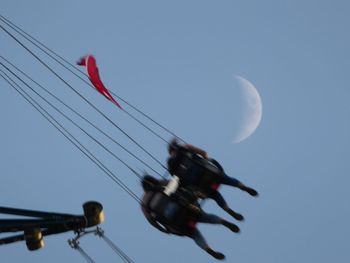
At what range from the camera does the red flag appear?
11.5 metres

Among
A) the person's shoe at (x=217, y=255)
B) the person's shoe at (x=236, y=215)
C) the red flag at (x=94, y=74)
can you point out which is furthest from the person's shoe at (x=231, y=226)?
the red flag at (x=94, y=74)

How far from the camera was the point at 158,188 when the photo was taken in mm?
11398

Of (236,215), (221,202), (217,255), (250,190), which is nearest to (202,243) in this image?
(217,255)

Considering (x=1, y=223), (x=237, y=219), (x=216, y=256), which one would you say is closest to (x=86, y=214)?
(x=1, y=223)

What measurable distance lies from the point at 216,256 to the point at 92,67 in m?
5.01

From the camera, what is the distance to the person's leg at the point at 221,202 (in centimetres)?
1199

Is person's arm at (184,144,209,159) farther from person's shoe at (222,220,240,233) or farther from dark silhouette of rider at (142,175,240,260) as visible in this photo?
person's shoe at (222,220,240,233)

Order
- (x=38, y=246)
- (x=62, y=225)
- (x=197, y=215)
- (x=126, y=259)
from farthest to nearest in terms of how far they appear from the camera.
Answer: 1. (x=197, y=215)
2. (x=126, y=259)
3. (x=62, y=225)
4. (x=38, y=246)

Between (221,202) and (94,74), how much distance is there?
4.21 m

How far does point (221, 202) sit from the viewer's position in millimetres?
12250

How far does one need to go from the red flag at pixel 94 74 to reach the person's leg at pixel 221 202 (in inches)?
119

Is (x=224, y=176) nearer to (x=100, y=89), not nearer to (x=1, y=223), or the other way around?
(x=100, y=89)

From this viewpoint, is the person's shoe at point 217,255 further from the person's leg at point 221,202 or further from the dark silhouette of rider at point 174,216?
the person's leg at point 221,202

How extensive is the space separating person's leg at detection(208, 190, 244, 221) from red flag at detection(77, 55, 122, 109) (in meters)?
3.01
